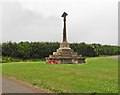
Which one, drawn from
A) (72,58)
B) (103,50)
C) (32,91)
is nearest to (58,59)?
(72,58)

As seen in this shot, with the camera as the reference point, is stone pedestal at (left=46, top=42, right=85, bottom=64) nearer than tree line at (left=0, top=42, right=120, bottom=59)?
Yes

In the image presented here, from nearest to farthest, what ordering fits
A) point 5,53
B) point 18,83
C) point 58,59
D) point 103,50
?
point 18,83, point 58,59, point 5,53, point 103,50

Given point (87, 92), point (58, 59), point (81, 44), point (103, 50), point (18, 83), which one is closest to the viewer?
point (87, 92)

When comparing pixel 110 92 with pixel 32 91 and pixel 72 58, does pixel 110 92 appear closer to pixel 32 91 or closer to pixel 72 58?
pixel 32 91

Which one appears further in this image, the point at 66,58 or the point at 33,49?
the point at 33,49

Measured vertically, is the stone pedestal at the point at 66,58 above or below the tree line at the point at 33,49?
below

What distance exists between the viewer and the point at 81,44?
214 ft

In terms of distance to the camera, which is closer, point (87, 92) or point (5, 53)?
point (87, 92)

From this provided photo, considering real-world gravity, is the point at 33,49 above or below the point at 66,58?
above

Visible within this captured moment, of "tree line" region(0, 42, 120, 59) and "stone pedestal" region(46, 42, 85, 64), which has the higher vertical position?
"tree line" region(0, 42, 120, 59)

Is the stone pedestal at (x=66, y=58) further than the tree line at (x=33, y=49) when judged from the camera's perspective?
No

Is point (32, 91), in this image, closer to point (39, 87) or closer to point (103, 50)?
point (39, 87)

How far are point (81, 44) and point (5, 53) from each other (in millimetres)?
16236

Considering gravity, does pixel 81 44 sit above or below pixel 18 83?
above
